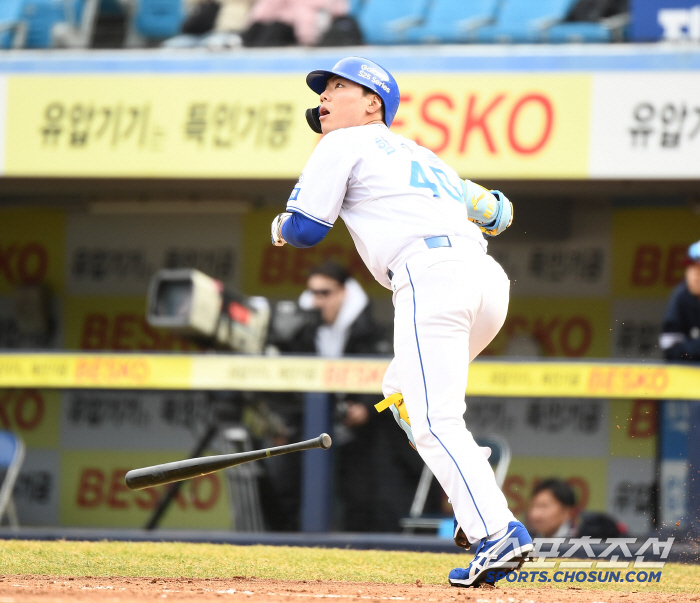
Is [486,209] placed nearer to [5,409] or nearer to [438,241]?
[438,241]

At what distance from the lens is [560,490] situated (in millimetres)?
6254

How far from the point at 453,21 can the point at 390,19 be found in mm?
497

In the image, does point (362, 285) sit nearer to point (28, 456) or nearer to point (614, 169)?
point (614, 169)

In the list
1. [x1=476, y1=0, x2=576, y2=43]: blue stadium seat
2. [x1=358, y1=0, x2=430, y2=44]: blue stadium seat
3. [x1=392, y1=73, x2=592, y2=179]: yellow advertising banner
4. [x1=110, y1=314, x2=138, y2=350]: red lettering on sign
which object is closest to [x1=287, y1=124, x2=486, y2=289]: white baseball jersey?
[x1=392, y1=73, x2=592, y2=179]: yellow advertising banner

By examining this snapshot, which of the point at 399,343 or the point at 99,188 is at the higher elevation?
the point at 99,188

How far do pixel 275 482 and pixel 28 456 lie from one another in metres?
1.68

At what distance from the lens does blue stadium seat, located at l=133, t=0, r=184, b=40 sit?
906 cm

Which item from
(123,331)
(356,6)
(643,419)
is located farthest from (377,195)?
(123,331)

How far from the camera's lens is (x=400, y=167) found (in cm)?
365

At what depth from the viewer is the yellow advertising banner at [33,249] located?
10172 millimetres

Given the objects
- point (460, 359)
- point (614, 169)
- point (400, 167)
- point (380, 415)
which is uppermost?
point (614, 169)

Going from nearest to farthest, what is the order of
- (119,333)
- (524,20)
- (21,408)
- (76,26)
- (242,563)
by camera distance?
(242,563), (21,408), (524,20), (76,26), (119,333)

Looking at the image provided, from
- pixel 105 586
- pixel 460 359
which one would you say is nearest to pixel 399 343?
pixel 460 359

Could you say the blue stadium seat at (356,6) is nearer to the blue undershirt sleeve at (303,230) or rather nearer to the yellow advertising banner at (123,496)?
the yellow advertising banner at (123,496)
